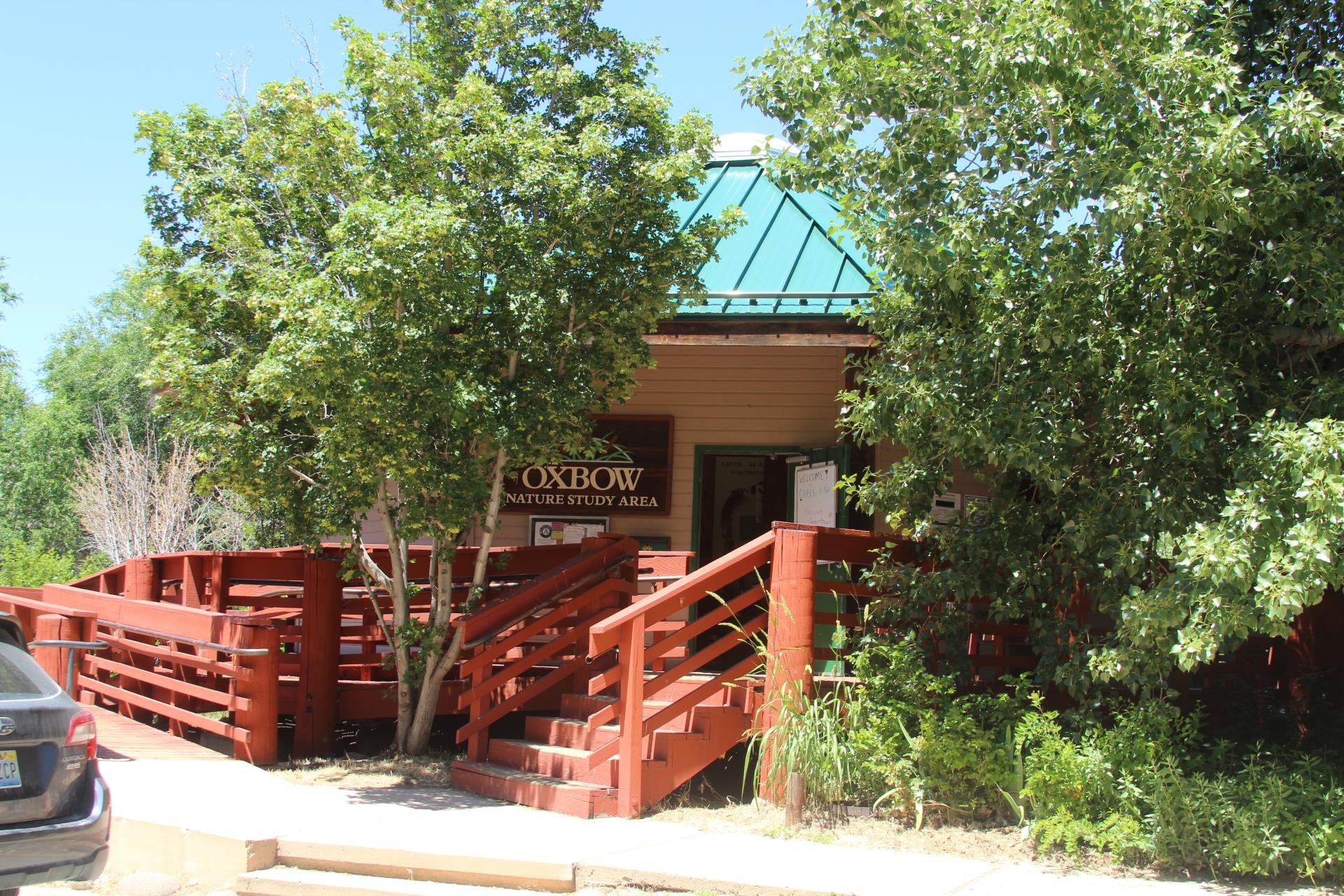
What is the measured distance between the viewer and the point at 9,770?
4406mm

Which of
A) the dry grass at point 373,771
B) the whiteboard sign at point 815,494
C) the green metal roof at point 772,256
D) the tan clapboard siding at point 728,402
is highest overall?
the green metal roof at point 772,256

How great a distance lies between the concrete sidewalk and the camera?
5.18 m

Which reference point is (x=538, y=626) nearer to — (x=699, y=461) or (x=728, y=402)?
(x=699, y=461)

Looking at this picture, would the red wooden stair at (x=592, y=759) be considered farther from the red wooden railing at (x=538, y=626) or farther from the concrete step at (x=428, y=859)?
A: the concrete step at (x=428, y=859)

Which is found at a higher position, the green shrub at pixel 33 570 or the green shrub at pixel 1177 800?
the green shrub at pixel 33 570

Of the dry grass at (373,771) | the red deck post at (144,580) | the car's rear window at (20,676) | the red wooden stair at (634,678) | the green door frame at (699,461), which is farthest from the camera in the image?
the red deck post at (144,580)

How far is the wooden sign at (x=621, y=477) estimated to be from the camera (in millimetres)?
10750

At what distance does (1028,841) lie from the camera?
5.77 meters

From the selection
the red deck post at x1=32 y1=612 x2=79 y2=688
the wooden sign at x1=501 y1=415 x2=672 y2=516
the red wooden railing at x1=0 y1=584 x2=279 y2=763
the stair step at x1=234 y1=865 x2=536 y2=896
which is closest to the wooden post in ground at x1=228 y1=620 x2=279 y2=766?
the red wooden railing at x1=0 y1=584 x2=279 y2=763

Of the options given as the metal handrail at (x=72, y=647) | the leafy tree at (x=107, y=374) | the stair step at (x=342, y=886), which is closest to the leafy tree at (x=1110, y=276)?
the stair step at (x=342, y=886)

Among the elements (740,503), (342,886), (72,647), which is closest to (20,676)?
(342,886)

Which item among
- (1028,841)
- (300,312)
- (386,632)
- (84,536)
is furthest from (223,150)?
(84,536)

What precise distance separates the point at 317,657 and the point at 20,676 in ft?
12.8

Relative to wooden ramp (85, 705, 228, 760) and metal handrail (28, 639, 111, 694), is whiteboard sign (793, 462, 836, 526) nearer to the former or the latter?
wooden ramp (85, 705, 228, 760)
